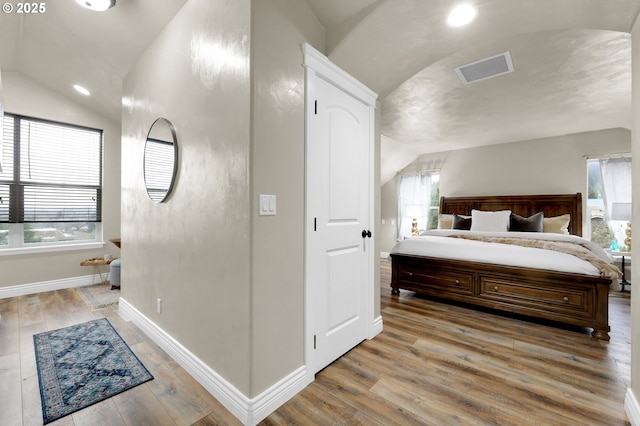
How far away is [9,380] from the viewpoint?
184 centimetres

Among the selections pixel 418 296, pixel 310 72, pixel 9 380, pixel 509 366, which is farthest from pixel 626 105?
pixel 9 380

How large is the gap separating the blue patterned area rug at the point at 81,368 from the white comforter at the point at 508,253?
3162 mm

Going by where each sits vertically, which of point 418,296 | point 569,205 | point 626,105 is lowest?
point 418,296

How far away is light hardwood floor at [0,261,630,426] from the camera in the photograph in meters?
1.54

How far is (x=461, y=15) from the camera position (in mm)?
1806

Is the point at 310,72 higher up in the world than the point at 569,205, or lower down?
higher up

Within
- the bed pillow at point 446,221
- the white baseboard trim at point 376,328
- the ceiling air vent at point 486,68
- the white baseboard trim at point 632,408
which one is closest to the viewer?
the white baseboard trim at point 632,408

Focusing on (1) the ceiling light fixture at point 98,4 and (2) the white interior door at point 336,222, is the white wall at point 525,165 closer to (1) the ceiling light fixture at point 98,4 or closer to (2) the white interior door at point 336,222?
(2) the white interior door at point 336,222

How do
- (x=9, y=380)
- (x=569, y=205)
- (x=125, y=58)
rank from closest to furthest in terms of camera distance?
(x=9, y=380) < (x=125, y=58) < (x=569, y=205)

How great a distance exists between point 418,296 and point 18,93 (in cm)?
584

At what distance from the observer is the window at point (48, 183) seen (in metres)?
3.57

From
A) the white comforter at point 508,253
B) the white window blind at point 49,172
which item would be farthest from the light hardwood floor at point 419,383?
the white window blind at point 49,172

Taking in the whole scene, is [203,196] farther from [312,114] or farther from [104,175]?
[104,175]

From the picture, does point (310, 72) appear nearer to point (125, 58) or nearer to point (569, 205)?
point (125, 58)
